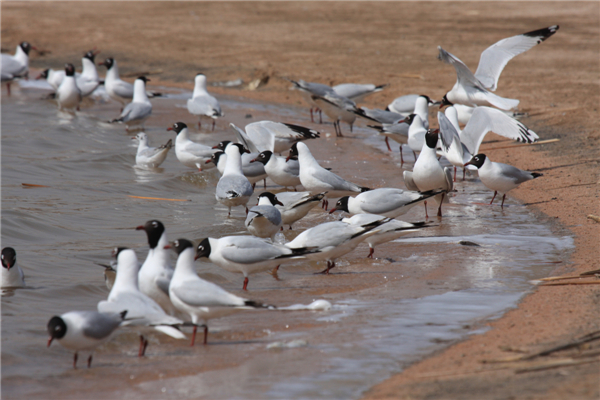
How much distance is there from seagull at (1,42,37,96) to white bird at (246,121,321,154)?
10343 mm

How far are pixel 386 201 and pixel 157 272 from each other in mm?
2874

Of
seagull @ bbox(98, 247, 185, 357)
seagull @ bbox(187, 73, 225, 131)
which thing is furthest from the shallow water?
seagull @ bbox(187, 73, 225, 131)

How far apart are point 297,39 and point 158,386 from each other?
61.9 ft

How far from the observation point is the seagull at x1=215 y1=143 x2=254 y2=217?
7.82 m

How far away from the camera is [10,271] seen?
18.8 ft

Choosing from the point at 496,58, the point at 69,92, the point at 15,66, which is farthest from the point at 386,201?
the point at 15,66

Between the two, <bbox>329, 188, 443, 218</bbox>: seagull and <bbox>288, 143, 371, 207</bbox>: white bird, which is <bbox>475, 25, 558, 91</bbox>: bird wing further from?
<bbox>329, 188, 443, 218</bbox>: seagull

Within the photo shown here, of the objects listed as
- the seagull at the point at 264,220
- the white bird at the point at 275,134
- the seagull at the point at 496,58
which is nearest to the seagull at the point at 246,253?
the seagull at the point at 264,220

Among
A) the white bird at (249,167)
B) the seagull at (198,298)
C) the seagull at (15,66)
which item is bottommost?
the seagull at (198,298)

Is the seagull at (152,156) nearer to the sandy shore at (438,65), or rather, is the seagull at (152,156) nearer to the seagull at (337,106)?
the seagull at (337,106)

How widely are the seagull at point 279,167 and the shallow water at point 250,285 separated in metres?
0.85

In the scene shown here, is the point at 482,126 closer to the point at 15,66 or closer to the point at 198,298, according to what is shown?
the point at 198,298

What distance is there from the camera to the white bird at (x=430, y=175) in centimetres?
815

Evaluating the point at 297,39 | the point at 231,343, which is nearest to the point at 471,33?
the point at 297,39
